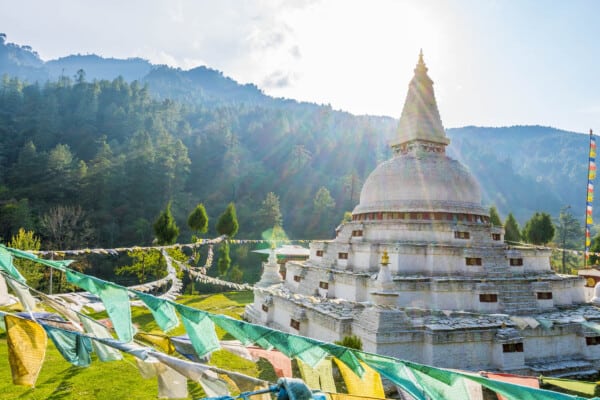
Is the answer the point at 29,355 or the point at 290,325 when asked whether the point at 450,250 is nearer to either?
the point at 290,325

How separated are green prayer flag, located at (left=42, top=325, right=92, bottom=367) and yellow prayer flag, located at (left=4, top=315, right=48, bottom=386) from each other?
107 millimetres

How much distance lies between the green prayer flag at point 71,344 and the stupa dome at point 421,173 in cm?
1802

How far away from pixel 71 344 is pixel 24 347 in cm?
47

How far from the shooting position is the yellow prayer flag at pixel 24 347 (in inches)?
176

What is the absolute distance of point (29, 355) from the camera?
455 centimetres

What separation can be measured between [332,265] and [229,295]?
14.8 meters

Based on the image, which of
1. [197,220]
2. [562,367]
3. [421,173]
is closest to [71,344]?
[562,367]

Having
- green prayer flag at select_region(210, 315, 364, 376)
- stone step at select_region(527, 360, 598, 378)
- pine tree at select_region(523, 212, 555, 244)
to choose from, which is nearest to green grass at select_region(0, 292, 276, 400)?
green prayer flag at select_region(210, 315, 364, 376)

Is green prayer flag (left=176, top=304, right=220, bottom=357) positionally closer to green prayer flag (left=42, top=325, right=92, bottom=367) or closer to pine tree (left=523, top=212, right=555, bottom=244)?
green prayer flag (left=42, top=325, right=92, bottom=367)

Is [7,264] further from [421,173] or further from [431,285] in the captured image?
[421,173]

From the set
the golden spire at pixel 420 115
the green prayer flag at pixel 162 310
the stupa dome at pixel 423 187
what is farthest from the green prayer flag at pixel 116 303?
the golden spire at pixel 420 115

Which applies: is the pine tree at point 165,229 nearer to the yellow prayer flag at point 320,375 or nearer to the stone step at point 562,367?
the stone step at point 562,367

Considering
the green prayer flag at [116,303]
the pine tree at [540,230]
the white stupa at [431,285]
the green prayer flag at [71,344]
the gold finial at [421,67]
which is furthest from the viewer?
the pine tree at [540,230]

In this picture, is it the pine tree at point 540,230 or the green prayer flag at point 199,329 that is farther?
the pine tree at point 540,230
